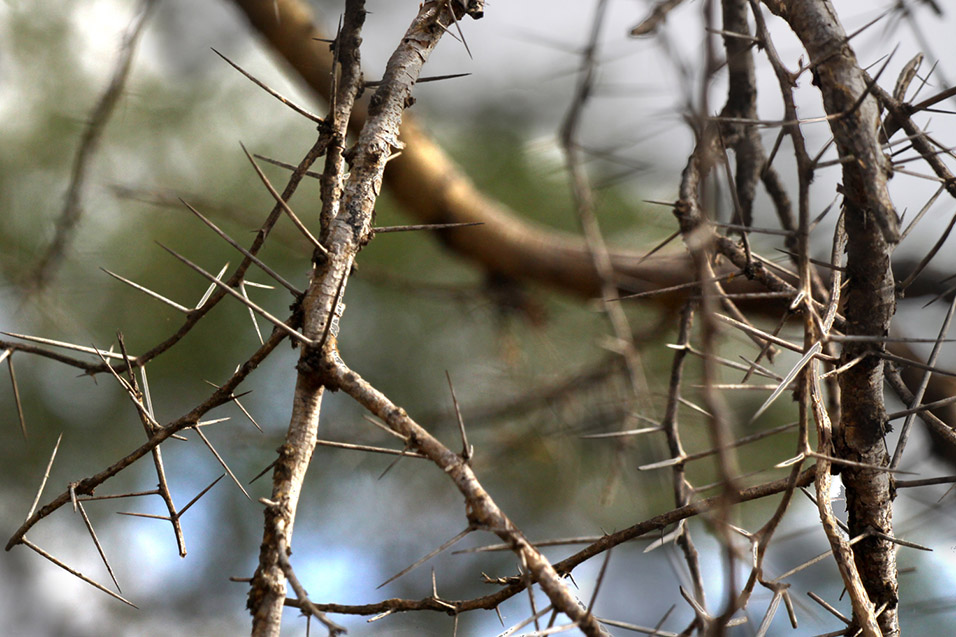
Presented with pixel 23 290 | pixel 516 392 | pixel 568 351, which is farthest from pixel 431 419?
pixel 23 290

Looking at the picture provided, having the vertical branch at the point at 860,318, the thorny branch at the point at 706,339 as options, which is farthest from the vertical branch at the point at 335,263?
the vertical branch at the point at 860,318

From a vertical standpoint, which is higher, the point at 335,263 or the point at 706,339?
the point at 335,263

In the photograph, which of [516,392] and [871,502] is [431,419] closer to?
[516,392]

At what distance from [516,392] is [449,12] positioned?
110 centimetres

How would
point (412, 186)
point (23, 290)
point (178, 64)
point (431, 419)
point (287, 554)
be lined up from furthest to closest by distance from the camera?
point (178, 64)
point (431, 419)
point (412, 186)
point (23, 290)
point (287, 554)

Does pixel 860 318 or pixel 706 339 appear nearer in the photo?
pixel 706 339

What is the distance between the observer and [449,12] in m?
0.43

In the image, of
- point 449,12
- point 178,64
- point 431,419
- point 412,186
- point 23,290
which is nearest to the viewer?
point 449,12

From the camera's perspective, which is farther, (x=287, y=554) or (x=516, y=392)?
(x=516, y=392)

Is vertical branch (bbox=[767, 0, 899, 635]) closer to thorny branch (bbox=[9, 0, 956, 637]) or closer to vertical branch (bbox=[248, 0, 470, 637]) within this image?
thorny branch (bbox=[9, 0, 956, 637])

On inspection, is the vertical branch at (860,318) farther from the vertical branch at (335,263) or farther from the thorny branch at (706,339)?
the vertical branch at (335,263)

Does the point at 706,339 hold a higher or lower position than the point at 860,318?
lower

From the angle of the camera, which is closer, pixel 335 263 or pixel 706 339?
pixel 706 339

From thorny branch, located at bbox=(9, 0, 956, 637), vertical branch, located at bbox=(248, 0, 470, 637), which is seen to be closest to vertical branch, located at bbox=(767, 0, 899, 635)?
thorny branch, located at bbox=(9, 0, 956, 637)
